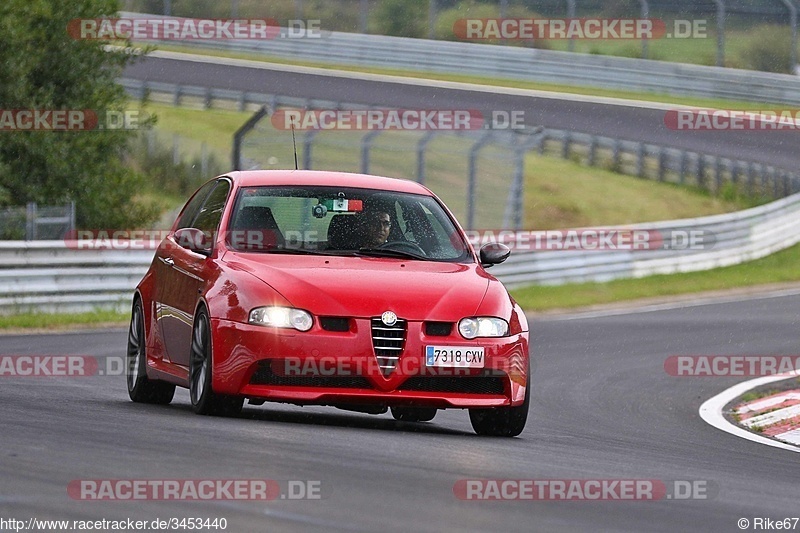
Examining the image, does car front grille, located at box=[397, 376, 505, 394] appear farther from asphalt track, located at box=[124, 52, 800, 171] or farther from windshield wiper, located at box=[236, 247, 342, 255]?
asphalt track, located at box=[124, 52, 800, 171]

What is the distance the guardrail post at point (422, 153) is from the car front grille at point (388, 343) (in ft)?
48.9

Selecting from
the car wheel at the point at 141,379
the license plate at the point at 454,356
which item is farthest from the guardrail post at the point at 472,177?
the license plate at the point at 454,356

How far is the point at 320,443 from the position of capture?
7875mm

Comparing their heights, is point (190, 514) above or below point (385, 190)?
below

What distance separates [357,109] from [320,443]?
80.8 ft

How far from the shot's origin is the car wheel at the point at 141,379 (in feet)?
34.9

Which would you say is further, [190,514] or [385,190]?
[385,190]

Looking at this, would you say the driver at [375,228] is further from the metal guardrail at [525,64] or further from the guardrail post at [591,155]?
the metal guardrail at [525,64]

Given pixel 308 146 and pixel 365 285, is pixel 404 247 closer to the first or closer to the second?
pixel 365 285

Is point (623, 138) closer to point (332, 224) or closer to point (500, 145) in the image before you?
point (500, 145)

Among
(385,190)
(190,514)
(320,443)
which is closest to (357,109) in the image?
(385,190)

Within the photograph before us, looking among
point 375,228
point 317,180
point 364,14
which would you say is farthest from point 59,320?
point 364,14

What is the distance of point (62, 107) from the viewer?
22953mm

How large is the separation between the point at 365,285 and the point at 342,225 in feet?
3.01
